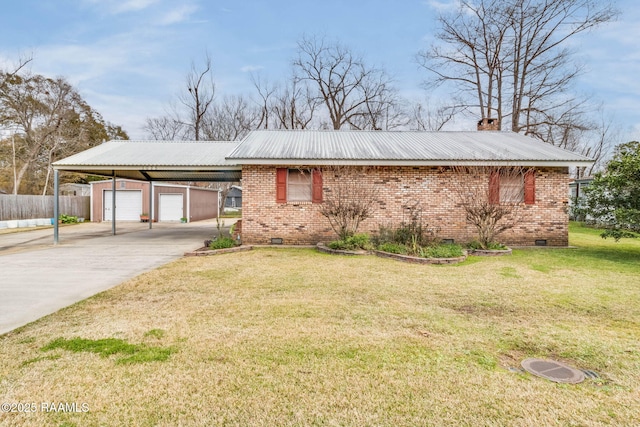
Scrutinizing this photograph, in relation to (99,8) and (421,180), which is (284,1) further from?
(421,180)

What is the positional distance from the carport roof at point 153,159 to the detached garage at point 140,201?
8.71m

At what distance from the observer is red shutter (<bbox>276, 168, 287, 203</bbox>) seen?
1062 centimetres

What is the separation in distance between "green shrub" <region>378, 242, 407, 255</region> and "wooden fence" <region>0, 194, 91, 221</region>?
65.2 feet

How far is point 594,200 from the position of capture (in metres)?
9.44

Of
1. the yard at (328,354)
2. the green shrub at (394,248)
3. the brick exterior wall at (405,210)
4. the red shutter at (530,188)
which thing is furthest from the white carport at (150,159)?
the red shutter at (530,188)

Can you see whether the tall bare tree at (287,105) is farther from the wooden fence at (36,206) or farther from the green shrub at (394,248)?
the green shrub at (394,248)

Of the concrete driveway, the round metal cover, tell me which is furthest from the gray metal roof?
the round metal cover

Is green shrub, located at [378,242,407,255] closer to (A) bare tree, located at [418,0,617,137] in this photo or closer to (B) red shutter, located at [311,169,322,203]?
(B) red shutter, located at [311,169,322,203]

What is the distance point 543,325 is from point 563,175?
28.7 feet

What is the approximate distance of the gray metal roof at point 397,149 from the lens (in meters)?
10.2

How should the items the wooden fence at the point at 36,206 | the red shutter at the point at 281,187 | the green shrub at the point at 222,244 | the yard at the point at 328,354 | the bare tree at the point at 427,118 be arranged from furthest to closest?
1. the bare tree at the point at 427,118
2. the wooden fence at the point at 36,206
3. the red shutter at the point at 281,187
4. the green shrub at the point at 222,244
5. the yard at the point at 328,354

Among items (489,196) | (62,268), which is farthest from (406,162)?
(62,268)

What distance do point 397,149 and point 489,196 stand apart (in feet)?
10.6

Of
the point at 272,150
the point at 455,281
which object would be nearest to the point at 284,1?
the point at 272,150
